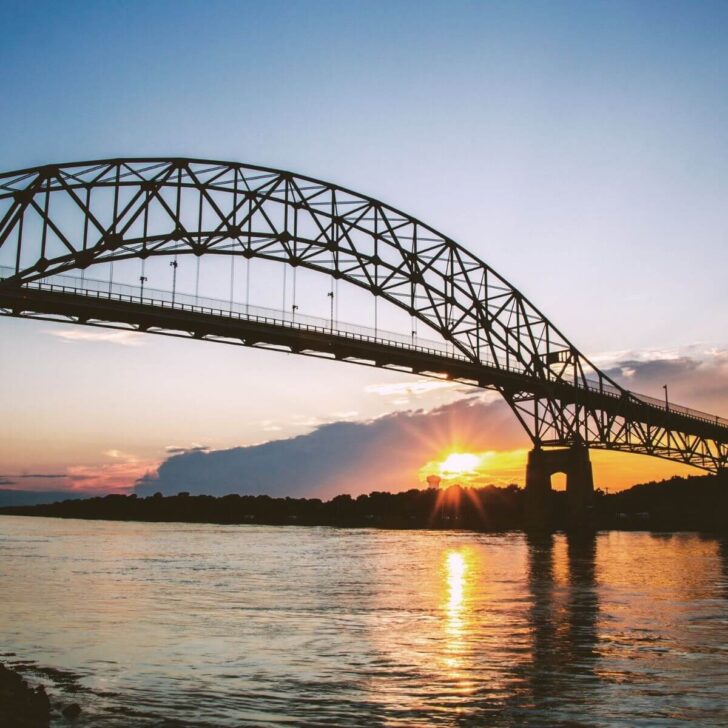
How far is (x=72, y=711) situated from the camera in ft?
34.0

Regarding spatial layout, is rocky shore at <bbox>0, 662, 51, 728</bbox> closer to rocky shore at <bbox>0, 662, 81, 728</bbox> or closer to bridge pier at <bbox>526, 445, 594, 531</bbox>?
rocky shore at <bbox>0, 662, 81, 728</bbox>

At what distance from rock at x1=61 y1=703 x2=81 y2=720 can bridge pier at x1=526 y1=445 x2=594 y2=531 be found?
218 ft

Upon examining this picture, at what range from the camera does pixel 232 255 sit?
5050cm

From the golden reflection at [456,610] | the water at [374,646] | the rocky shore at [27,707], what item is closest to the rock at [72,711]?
the rocky shore at [27,707]

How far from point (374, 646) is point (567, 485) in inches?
2444

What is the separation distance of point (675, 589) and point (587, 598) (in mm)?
4630

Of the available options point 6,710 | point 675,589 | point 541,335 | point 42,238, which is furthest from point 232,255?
point 6,710

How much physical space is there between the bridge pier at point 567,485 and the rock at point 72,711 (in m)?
66.4

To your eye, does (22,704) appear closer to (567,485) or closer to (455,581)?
(455,581)

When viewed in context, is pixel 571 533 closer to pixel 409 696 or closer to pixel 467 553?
pixel 467 553

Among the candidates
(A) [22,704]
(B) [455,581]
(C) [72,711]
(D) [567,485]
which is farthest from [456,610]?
(D) [567,485]

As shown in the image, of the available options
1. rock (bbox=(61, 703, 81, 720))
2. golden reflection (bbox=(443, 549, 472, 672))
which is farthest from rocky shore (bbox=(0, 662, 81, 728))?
golden reflection (bbox=(443, 549, 472, 672))

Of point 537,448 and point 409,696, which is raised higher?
point 537,448

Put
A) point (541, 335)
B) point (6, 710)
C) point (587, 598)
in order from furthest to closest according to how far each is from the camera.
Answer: point (541, 335)
point (587, 598)
point (6, 710)
